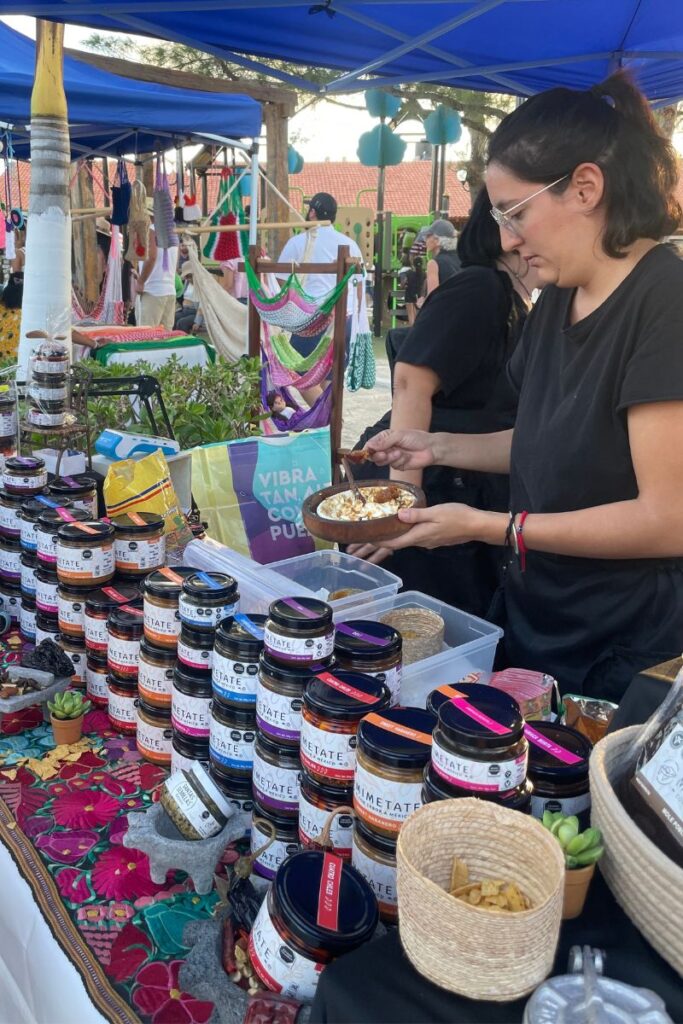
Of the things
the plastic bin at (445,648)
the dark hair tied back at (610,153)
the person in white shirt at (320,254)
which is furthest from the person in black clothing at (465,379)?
the person in white shirt at (320,254)

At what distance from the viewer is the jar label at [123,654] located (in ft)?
5.01

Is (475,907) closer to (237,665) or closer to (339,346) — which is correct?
(237,665)

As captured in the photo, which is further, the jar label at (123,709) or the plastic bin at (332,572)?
the plastic bin at (332,572)

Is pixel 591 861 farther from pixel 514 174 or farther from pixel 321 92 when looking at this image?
pixel 321 92

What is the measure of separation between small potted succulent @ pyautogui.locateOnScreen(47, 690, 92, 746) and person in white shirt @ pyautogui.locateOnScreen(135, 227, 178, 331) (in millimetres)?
7656

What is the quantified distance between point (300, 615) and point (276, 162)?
359 inches

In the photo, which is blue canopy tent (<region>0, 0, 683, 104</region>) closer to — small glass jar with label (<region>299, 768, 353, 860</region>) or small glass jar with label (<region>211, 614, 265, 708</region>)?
small glass jar with label (<region>211, 614, 265, 708</region>)

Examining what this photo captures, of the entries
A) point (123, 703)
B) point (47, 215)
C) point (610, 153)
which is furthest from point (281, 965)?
point (47, 215)

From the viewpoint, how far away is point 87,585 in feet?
5.52

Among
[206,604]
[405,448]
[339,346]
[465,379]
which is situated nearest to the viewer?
[206,604]

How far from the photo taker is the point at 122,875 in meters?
1.21

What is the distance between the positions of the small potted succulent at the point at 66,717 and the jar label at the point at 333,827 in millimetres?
653

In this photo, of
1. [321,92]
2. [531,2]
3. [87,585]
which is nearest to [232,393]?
[321,92]

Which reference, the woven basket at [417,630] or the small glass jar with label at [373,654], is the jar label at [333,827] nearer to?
the small glass jar with label at [373,654]
